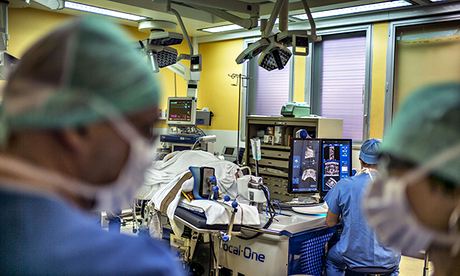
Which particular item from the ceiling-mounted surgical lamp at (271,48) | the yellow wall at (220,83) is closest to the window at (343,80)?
the yellow wall at (220,83)

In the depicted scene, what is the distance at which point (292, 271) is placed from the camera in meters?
2.77

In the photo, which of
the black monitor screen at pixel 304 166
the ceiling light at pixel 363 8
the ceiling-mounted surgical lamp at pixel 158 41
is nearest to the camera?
the black monitor screen at pixel 304 166

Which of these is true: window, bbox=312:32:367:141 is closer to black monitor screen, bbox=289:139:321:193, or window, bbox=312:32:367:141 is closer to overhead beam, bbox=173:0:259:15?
overhead beam, bbox=173:0:259:15

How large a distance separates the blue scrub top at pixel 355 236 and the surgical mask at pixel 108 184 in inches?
78.5

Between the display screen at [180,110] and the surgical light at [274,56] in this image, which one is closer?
the surgical light at [274,56]

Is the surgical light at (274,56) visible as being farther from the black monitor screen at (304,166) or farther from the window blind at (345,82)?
the window blind at (345,82)

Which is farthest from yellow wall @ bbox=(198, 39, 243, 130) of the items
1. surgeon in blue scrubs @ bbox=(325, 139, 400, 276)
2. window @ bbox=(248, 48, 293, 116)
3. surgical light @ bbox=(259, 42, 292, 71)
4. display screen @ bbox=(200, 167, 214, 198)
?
surgeon in blue scrubs @ bbox=(325, 139, 400, 276)

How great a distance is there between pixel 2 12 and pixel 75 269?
12.6 ft

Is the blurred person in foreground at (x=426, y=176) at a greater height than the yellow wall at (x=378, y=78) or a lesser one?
lesser

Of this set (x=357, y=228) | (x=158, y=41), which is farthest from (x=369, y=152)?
(x=158, y=41)

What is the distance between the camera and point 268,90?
6254 millimetres

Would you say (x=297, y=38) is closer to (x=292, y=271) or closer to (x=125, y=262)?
(x=292, y=271)

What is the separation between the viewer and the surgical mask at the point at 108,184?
2.19ft

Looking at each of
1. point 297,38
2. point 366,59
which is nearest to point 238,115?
point 366,59
